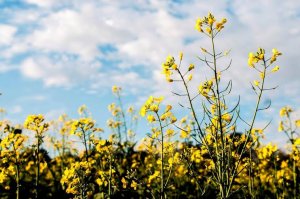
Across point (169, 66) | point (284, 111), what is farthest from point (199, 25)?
point (284, 111)

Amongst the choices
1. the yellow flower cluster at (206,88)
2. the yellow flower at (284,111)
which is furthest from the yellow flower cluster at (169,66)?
the yellow flower at (284,111)

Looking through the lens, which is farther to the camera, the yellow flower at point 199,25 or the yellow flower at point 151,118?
the yellow flower at point 151,118

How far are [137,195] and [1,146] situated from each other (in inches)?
120

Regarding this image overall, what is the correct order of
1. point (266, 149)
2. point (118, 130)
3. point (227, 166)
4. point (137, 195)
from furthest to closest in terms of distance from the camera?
point (118, 130) < point (137, 195) < point (266, 149) < point (227, 166)

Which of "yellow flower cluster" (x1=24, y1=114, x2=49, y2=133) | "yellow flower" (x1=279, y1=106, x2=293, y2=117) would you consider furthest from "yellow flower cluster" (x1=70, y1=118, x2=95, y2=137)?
"yellow flower" (x1=279, y1=106, x2=293, y2=117)

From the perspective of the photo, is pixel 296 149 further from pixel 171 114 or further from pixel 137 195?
pixel 171 114

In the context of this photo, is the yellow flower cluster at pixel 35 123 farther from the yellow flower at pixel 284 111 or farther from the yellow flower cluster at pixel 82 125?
the yellow flower at pixel 284 111

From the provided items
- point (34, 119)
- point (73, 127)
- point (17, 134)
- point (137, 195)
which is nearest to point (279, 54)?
point (73, 127)


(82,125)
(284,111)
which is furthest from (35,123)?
(284,111)

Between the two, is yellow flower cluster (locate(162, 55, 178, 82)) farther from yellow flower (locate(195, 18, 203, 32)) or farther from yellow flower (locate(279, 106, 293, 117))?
yellow flower (locate(279, 106, 293, 117))

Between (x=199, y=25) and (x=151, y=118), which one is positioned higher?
(x=199, y=25)

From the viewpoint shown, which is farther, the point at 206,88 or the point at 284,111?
the point at 284,111

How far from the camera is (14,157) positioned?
6.08m

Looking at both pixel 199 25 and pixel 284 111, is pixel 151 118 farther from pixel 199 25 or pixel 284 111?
pixel 284 111
